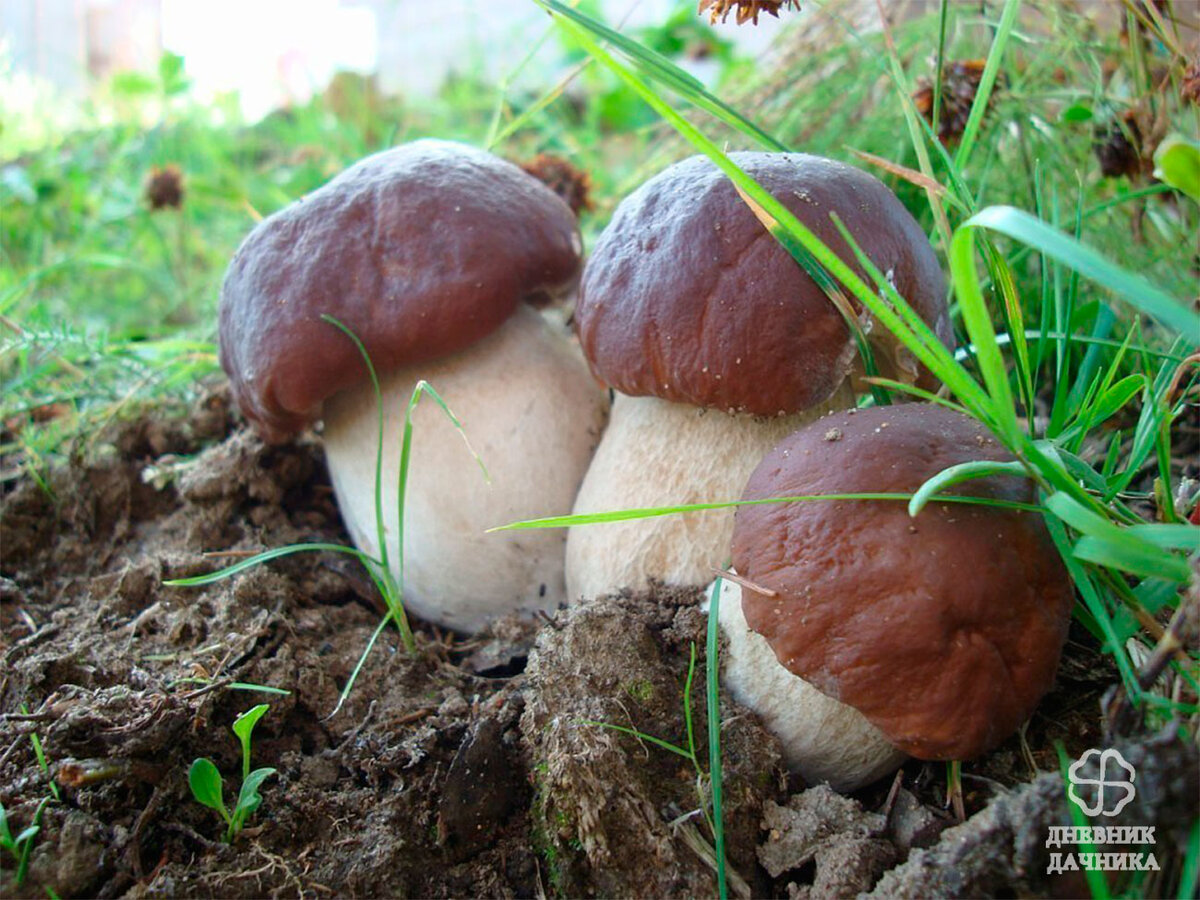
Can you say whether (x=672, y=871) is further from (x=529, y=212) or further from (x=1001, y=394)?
(x=529, y=212)

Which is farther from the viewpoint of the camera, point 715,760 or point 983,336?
point 715,760

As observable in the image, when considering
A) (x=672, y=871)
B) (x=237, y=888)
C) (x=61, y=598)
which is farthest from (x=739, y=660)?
(x=61, y=598)

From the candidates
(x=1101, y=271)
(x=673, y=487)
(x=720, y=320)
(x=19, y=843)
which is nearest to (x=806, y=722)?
(x=673, y=487)

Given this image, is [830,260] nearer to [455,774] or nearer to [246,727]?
[455,774]

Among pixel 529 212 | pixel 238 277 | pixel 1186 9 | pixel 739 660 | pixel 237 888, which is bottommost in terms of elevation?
pixel 237 888

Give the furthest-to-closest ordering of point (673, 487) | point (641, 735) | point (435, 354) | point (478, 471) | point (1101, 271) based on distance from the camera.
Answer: point (478, 471), point (435, 354), point (673, 487), point (641, 735), point (1101, 271)
